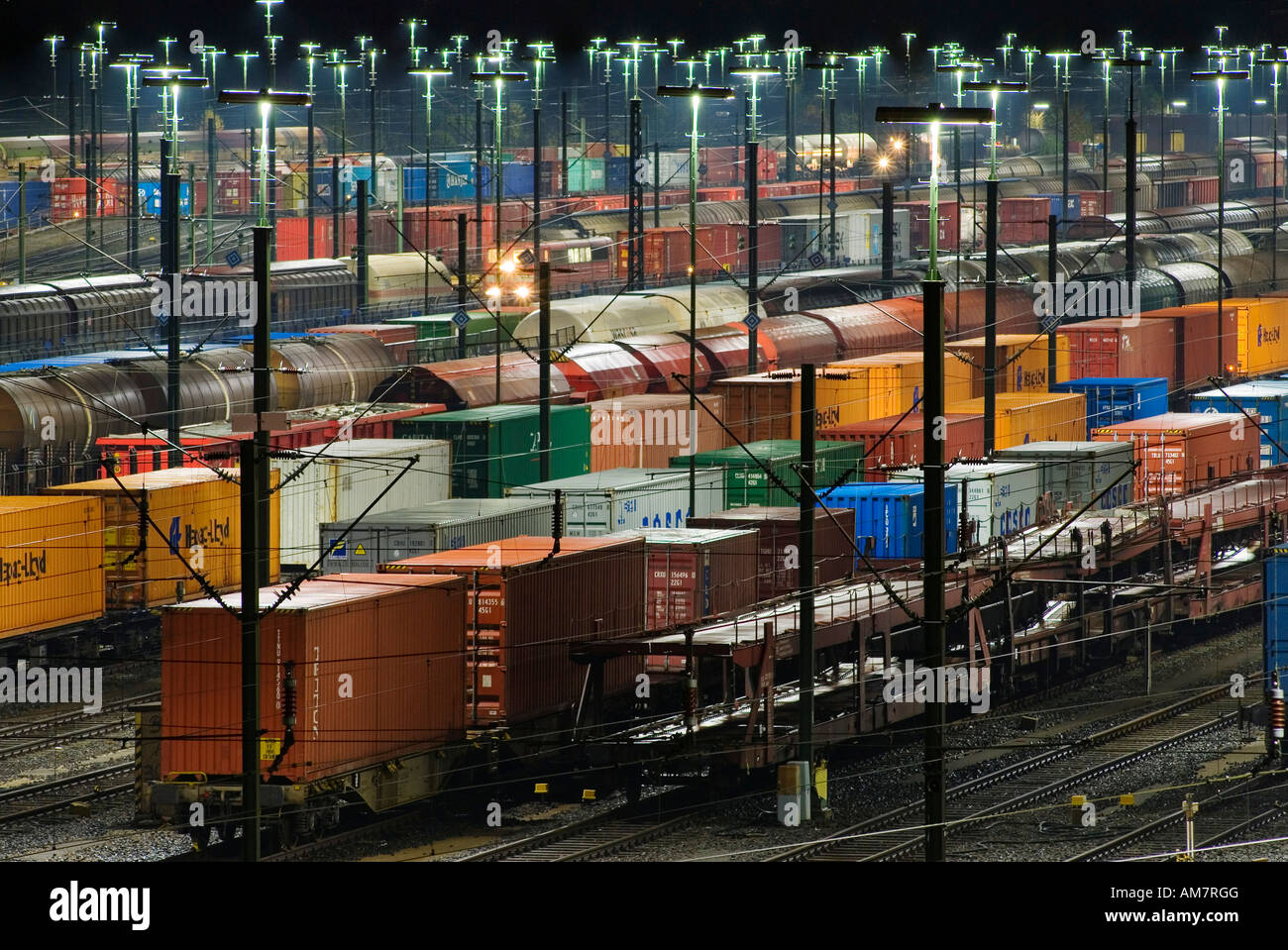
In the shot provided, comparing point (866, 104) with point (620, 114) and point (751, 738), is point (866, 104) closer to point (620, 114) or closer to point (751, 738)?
point (620, 114)

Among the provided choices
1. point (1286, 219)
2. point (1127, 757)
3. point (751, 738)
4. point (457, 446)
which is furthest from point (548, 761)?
point (1286, 219)

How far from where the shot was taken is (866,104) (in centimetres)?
15300

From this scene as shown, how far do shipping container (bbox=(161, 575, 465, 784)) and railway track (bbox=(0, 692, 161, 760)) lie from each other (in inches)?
273

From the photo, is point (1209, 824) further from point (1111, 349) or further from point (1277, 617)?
point (1111, 349)

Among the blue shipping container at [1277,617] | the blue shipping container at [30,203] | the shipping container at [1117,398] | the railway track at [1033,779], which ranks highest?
the blue shipping container at [30,203]

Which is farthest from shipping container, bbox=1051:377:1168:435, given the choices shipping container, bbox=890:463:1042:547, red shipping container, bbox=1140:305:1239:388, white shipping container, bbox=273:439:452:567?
white shipping container, bbox=273:439:452:567

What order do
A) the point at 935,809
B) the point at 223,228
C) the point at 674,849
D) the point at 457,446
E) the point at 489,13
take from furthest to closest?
the point at 223,228 < the point at 489,13 < the point at 457,446 < the point at 674,849 < the point at 935,809

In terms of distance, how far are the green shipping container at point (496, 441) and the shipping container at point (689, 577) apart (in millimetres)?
9874

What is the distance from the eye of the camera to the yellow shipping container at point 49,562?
30453 millimetres

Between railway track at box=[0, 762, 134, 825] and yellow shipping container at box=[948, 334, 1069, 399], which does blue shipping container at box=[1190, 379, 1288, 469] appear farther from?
railway track at box=[0, 762, 134, 825]

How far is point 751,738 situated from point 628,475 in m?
9.26

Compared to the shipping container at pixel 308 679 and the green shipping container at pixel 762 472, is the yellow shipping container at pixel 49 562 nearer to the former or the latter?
the shipping container at pixel 308 679

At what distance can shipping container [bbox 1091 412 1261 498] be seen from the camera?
3944cm

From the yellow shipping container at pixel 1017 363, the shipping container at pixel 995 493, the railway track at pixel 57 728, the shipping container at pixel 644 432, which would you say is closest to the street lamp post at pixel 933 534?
the shipping container at pixel 995 493
